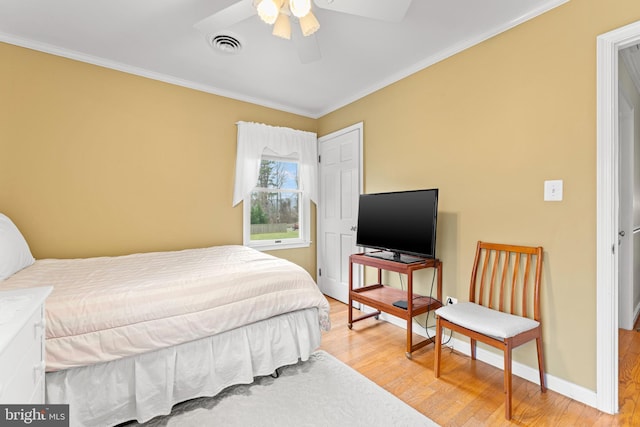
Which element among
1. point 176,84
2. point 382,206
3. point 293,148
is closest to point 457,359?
point 382,206

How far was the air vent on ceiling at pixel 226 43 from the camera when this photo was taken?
2242 millimetres

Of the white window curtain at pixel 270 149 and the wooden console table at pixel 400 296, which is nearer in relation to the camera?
the wooden console table at pixel 400 296

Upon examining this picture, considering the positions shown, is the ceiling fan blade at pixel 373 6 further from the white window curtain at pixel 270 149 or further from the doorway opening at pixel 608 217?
the white window curtain at pixel 270 149

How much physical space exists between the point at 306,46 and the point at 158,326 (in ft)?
6.35

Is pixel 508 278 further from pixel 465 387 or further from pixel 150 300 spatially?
pixel 150 300

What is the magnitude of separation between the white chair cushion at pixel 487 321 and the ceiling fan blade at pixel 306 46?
6.61 ft

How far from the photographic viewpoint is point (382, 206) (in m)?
2.75

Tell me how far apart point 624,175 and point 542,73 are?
172 centimetres

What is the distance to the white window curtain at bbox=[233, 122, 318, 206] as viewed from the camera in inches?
134

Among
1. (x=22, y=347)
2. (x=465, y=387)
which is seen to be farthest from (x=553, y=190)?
(x=22, y=347)

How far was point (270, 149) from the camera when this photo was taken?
11.9ft

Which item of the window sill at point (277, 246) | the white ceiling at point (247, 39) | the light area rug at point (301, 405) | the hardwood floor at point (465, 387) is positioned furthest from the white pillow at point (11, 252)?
the hardwood floor at point (465, 387)

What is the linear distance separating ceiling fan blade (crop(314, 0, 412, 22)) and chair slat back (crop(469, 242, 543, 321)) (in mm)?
1712

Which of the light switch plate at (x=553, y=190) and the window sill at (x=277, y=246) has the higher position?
the light switch plate at (x=553, y=190)
